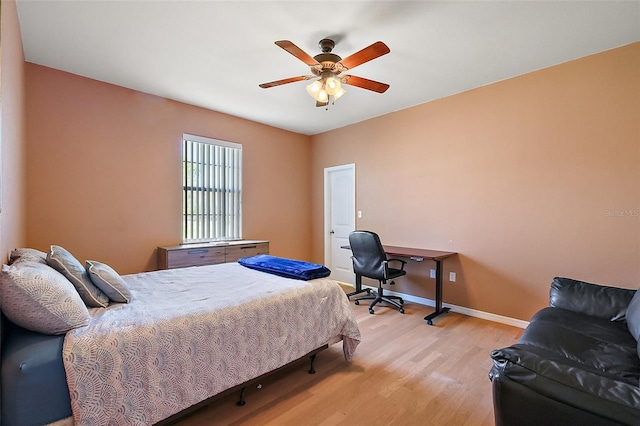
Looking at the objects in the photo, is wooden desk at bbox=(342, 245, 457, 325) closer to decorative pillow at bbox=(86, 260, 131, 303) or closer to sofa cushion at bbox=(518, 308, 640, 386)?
sofa cushion at bbox=(518, 308, 640, 386)

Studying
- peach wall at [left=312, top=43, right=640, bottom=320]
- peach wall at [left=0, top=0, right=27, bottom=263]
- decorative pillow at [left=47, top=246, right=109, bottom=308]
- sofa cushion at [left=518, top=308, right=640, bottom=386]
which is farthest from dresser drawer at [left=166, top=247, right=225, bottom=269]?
sofa cushion at [left=518, top=308, right=640, bottom=386]

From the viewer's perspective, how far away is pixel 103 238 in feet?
11.1

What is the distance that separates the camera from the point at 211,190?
4.34 m

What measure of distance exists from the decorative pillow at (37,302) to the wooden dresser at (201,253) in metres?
2.17

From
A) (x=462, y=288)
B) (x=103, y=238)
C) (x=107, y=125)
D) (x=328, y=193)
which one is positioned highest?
(x=107, y=125)

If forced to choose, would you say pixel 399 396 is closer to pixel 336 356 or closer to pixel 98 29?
pixel 336 356

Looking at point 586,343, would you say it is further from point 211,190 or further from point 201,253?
point 211,190

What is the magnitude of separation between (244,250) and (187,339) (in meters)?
2.66

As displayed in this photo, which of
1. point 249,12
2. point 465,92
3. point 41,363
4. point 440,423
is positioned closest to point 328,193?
point 465,92

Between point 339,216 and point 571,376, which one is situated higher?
point 339,216

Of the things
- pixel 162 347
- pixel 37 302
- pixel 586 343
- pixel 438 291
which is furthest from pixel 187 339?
pixel 438 291

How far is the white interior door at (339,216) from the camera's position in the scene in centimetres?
504

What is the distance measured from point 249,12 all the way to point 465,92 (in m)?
2.75

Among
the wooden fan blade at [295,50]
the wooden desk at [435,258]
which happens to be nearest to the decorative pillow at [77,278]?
the wooden fan blade at [295,50]
